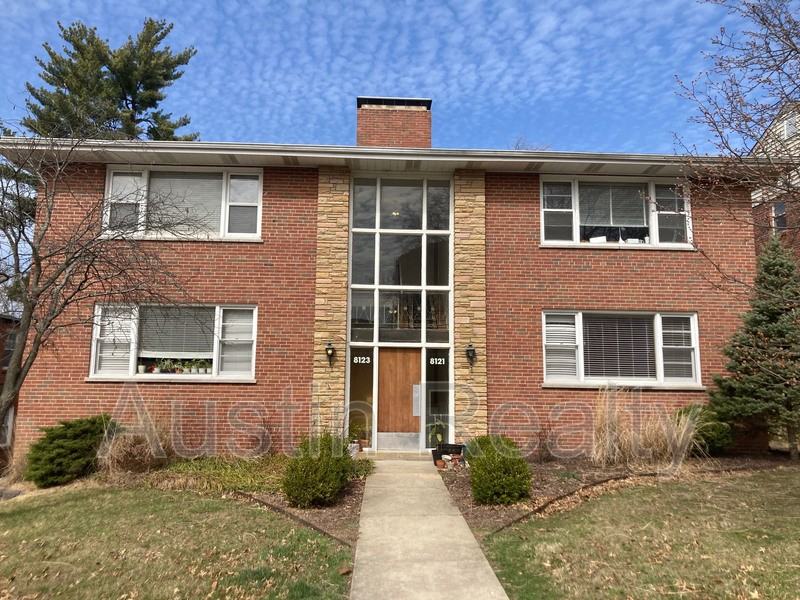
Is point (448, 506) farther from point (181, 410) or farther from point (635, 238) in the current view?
point (635, 238)

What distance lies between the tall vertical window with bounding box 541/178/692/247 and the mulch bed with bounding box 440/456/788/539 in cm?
437

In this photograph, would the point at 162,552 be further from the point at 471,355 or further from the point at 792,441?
the point at 792,441

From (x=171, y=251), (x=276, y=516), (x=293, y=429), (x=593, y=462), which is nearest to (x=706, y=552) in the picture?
(x=593, y=462)

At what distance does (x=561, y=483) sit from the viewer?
831 cm

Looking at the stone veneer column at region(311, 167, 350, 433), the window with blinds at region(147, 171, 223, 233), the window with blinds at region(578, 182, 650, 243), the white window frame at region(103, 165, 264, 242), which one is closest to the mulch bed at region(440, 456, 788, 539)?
the stone veneer column at region(311, 167, 350, 433)

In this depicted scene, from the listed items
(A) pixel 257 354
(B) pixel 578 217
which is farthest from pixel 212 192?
(B) pixel 578 217

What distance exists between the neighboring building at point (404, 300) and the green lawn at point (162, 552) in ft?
10.8

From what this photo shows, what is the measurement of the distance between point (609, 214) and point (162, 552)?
9.92 m

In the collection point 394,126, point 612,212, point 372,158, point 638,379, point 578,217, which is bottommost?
point 638,379

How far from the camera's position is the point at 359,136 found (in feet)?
39.7

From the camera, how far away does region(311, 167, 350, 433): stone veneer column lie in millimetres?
10477

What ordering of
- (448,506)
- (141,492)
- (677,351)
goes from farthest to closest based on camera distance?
1. (677,351)
2. (141,492)
3. (448,506)

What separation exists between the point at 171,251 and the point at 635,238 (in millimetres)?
9381

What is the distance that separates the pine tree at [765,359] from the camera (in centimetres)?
951
